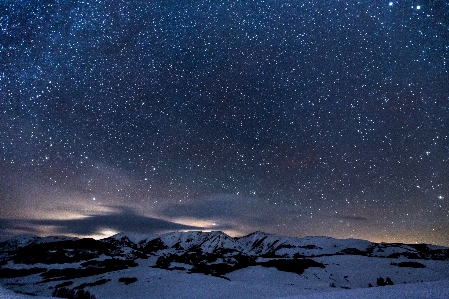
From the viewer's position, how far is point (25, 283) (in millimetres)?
53375

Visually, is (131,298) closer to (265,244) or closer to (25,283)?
(25,283)

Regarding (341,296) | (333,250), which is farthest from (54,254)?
(341,296)

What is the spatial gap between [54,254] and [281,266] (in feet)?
314

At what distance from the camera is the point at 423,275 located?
46.2 metres

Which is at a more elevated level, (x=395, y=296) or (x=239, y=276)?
(x=395, y=296)

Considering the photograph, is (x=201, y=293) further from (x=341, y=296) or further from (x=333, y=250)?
(x=333, y=250)

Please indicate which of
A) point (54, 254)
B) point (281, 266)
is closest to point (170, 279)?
point (281, 266)

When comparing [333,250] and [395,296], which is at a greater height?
[395,296]

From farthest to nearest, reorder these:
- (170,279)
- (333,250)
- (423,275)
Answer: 1. (333,250)
2. (423,275)
3. (170,279)

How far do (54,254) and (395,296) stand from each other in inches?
5107

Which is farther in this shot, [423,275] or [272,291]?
[423,275]

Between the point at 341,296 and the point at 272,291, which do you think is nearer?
the point at 341,296

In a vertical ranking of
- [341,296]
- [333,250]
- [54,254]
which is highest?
[341,296]

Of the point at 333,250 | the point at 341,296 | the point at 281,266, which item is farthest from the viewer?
the point at 333,250
